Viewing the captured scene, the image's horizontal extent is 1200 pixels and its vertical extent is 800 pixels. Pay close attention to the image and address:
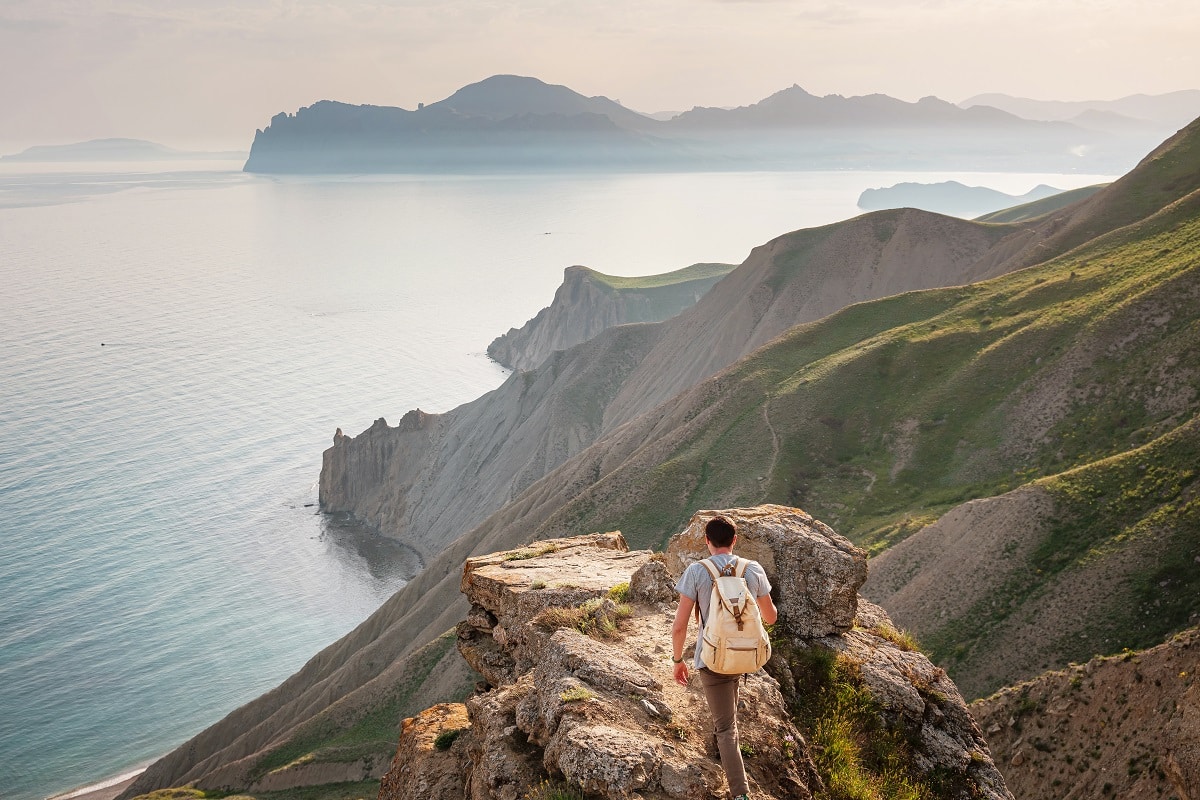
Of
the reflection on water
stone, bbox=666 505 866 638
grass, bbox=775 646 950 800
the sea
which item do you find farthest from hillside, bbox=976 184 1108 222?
grass, bbox=775 646 950 800

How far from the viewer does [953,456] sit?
4981cm

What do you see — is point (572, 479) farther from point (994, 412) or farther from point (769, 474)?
point (994, 412)

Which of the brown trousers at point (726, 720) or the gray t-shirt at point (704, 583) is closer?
the brown trousers at point (726, 720)

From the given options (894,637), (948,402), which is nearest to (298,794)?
(894,637)

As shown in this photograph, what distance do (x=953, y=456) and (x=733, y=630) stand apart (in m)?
44.1

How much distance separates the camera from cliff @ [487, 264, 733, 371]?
164500 mm

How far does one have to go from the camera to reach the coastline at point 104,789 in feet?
200

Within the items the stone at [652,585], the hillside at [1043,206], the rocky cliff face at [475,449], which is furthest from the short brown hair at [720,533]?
the hillside at [1043,206]

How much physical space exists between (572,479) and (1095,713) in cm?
4780

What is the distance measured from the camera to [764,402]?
202 ft

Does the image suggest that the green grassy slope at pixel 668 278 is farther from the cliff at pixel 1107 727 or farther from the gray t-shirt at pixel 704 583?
the gray t-shirt at pixel 704 583

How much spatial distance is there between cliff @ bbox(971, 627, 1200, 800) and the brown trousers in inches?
623

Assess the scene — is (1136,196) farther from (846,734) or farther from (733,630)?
(733,630)

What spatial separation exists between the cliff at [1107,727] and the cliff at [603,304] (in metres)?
133
